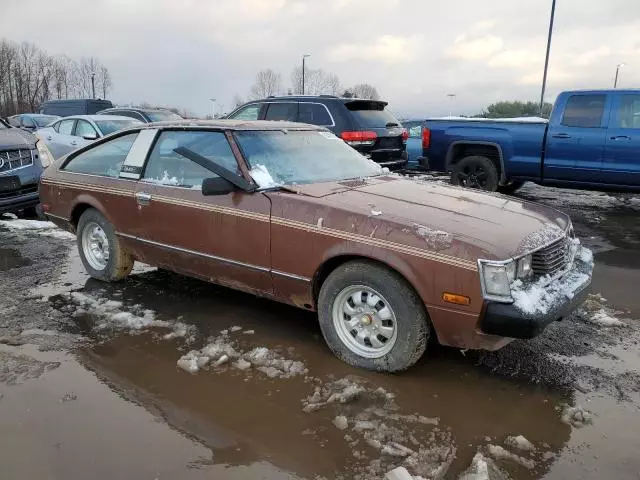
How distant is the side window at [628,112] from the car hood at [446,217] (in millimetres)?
5109

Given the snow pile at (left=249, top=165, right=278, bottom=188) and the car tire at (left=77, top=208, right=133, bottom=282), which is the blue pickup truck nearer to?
the snow pile at (left=249, top=165, right=278, bottom=188)

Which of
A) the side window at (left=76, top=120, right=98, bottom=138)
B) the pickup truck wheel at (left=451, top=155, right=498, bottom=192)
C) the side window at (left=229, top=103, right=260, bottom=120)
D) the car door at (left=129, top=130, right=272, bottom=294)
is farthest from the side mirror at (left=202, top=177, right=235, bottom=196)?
the side window at (left=76, top=120, right=98, bottom=138)

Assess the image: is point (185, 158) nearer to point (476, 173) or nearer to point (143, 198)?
point (143, 198)

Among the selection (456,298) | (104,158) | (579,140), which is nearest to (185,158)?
(104,158)

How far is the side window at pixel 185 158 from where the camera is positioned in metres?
4.27

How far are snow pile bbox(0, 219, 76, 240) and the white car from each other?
3865mm

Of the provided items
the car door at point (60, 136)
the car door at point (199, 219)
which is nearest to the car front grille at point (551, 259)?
the car door at point (199, 219)

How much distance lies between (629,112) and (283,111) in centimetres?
573

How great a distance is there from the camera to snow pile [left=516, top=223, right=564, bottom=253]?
10.5 ft

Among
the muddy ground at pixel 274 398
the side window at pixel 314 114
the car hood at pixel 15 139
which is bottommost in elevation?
the muddy ground at pixel 274 398

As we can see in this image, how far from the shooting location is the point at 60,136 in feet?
39.8

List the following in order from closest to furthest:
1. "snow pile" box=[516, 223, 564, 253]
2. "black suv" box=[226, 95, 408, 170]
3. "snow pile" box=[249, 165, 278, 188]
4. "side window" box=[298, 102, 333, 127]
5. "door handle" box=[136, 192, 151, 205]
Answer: "snow pile" box=[516, 223, 564, 253] → "snow pile" box=[249, 165, 278, 188] → "door handle" box=[136, 192, 151, 205] → "black suv" box=[226, 95, 408, 170] → "side window" box=[298, 102, 333, 127]

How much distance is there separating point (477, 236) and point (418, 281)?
432 mm

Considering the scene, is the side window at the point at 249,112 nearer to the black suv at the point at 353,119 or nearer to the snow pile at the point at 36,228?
the black suv at the point at 353,119
